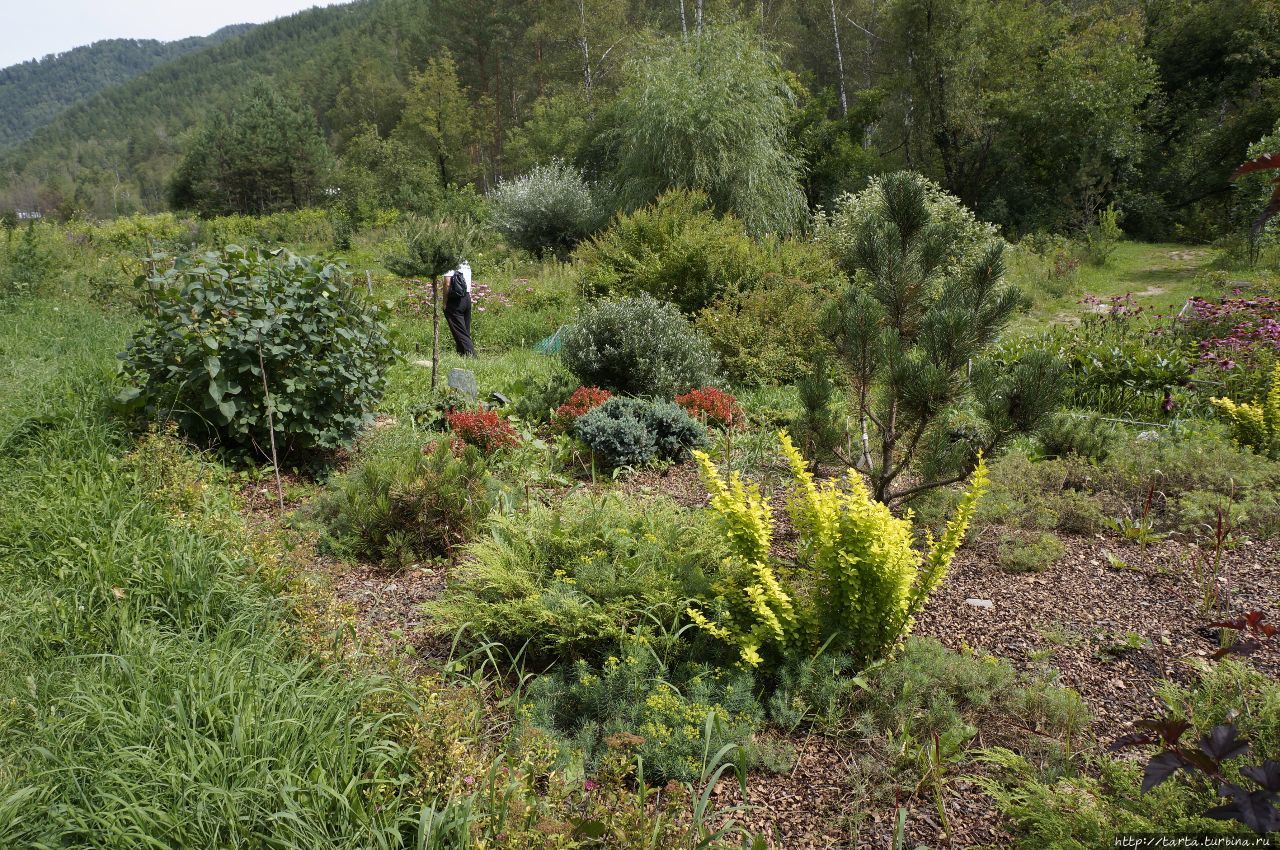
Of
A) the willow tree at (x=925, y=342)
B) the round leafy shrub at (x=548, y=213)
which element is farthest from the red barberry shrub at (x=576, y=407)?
the round leafy shrub at (x=548, y=213)

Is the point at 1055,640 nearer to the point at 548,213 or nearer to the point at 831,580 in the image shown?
the point at 831,580

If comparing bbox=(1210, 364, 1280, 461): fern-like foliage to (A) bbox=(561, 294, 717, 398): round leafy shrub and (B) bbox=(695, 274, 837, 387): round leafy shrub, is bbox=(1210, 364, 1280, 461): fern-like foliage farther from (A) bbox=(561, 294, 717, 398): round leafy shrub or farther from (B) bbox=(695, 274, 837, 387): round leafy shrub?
(A) bbox=(561, 294, 717, 398): round leafy shrub

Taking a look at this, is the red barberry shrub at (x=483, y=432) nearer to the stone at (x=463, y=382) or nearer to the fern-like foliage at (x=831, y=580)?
the stone at (x=463, y=382)

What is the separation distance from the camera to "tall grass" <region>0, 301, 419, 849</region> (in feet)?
6.31

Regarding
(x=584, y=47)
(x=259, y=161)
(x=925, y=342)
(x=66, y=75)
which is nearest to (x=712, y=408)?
(x=925, y=342)

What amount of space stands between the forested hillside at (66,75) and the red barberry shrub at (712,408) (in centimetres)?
17049

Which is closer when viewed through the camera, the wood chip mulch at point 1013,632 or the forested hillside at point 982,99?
the wood chip mulch at point 1013,632

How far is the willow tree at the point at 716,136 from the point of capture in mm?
13469

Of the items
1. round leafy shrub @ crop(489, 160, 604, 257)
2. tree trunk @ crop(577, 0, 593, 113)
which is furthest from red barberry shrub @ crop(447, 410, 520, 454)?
tree trunk @ crop(577, 0, 593, 113)

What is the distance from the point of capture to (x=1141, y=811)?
1.94 meters

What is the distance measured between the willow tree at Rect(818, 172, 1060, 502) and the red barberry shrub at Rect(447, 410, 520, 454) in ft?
7.84

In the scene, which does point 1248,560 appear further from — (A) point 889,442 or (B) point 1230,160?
(B) point 1230,160

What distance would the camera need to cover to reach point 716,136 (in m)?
13.4

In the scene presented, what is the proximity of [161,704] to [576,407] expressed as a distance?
12.5ft
